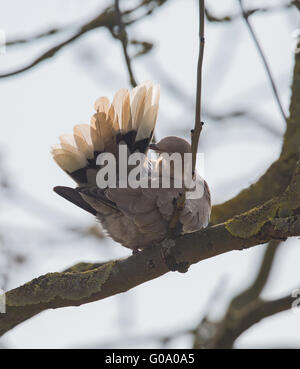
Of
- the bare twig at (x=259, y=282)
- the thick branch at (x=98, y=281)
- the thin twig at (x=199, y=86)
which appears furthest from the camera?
the bare twig at (x=259, y=282)

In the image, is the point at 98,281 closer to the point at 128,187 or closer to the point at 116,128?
the point at 128,187

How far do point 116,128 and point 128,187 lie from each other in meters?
0.61

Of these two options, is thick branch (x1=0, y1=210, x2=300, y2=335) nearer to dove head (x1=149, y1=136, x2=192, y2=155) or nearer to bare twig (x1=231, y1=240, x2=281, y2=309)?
dove head (x1=149, y1=136, x2=192, y2=155)

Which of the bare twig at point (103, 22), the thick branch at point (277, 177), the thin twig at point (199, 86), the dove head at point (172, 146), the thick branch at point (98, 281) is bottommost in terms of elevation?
the thick branch at point (98, 281)

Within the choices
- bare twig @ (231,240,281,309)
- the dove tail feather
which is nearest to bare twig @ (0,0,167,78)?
the dove tail feather

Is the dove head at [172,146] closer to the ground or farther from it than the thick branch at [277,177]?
farther from it

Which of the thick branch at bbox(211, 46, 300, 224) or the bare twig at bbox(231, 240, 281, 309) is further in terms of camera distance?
the bare twig at bbox(231, 240, 281, 309)

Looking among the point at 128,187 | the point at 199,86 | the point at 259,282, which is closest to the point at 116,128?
the point at 128,187

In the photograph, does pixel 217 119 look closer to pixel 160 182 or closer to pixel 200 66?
pixel 160 182

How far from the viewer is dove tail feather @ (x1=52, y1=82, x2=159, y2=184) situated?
394cm

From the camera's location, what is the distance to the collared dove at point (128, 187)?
3492mm

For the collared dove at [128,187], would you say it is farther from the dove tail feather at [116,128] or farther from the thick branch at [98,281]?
the thick branch at [98,281]

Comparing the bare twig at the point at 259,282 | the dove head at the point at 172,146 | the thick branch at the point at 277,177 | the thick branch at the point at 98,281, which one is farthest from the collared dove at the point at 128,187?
the bare twig at the point at 259,282
